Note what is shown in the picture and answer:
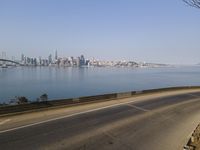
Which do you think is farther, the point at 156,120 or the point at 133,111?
the point at 133,111

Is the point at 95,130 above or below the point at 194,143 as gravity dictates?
above

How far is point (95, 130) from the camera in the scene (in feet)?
42.9

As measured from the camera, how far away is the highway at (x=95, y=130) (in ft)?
34.7

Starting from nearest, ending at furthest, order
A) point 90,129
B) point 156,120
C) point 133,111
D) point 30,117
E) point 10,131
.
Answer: point 10,131, point 90,129, point 30,117, point 156,120, point 133,111

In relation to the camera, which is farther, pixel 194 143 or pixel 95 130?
pixel 95 130

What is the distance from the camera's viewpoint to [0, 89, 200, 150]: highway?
10.6 m

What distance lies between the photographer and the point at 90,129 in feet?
43.4

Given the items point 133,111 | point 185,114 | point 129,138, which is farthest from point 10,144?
point 185,114

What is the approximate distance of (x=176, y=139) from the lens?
12609 millimetres

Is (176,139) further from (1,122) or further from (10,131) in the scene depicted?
(1,122)

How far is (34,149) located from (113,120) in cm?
709

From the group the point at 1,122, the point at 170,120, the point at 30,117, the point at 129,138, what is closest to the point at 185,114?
the point at 170,120

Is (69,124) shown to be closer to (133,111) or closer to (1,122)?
(1,122)

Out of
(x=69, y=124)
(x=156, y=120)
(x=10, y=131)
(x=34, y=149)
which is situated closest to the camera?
(x=34, y=149)
